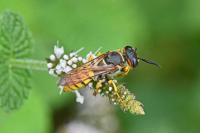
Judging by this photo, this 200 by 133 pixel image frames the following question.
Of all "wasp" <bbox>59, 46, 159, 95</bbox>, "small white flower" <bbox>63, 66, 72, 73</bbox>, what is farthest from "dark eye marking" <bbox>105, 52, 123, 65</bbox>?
"small white flower" <bbox>63, 66, 72, 73</bbox>

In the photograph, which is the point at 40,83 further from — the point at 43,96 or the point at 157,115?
the point at 157,115

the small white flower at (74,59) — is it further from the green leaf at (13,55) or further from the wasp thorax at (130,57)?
the green leaf at (13,55)

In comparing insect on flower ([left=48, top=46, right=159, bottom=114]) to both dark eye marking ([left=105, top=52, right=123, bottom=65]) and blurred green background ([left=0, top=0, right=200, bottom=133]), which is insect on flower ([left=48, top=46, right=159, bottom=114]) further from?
blurred green background ([left=0, top=0, right=200, bottom=133])

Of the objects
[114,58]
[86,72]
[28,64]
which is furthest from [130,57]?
[28,64]

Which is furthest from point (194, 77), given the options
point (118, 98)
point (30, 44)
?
point (118, 98)

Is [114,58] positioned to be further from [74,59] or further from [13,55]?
[13,55]

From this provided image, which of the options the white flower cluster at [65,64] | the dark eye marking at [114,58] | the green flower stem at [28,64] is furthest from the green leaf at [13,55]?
the dark eye marking at [114,58]

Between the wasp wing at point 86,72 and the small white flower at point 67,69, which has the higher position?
the small white flower at point 67,69
